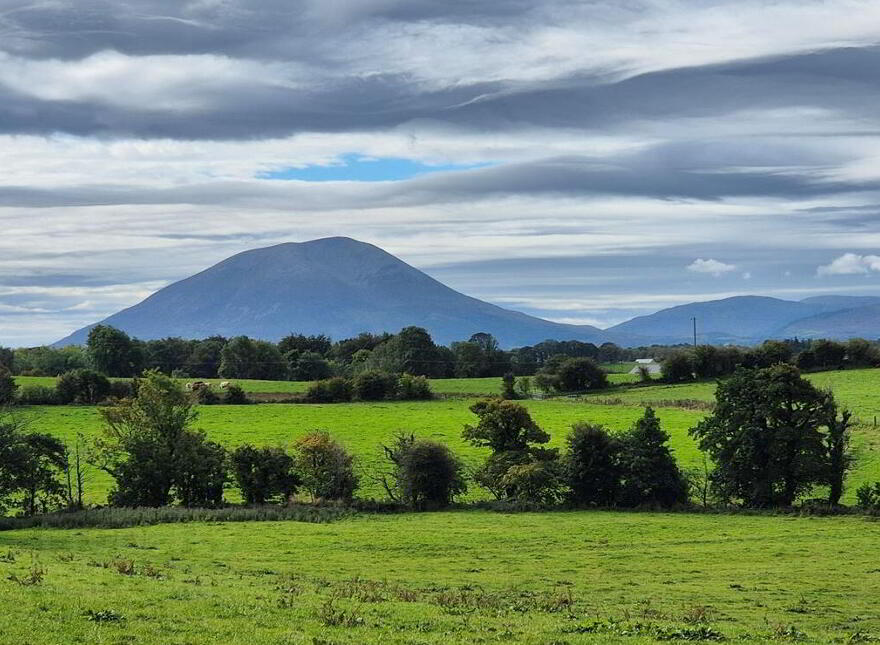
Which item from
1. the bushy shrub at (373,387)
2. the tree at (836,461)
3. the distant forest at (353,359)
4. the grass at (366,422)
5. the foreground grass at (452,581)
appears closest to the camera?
the foreground grass at (452,581)

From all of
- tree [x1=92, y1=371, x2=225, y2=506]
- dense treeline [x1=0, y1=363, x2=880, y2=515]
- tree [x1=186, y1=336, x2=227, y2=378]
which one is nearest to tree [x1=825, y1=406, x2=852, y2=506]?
dense treeline [x1=0, y1=363, x2=880, y2=515]

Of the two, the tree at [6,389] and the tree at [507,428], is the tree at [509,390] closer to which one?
the tree at [507,428]

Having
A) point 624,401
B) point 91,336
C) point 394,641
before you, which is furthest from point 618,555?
point 91,336

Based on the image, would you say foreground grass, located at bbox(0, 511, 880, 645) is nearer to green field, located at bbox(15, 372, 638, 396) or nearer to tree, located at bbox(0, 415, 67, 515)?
tree, located at bbox(0, 415, 67, 515)

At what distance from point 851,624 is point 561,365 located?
10344cm

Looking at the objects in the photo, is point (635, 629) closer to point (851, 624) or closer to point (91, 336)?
point (851, 624)

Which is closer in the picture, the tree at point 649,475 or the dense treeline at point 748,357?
the tree at point 649,475

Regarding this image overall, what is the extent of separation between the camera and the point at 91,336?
487 feet

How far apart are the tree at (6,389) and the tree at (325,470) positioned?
5753 centimetres

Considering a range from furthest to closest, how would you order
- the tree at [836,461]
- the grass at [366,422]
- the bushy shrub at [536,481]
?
the grass at [366,422], the bushy shrub at [536,481], the tree at [836,461]

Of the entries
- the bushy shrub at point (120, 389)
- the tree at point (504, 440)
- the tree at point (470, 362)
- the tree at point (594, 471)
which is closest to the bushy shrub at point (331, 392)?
the bushy shrub at point (120, 389)

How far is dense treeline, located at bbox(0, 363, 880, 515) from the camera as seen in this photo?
5650 cm

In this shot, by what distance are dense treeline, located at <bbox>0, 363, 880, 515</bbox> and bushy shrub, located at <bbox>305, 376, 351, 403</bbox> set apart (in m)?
51.0

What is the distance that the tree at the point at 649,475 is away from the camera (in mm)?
57000
